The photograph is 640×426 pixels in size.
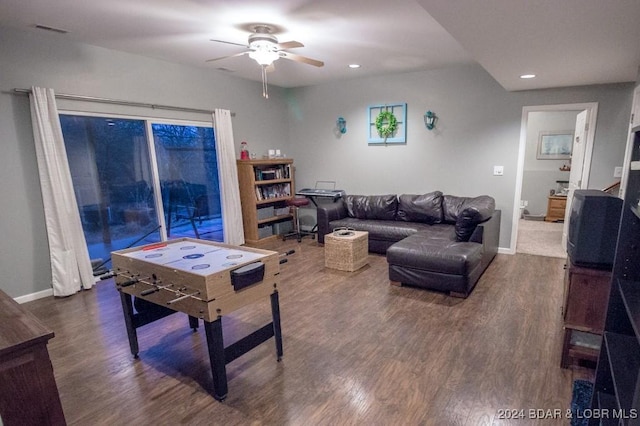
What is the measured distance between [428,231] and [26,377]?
4.02m

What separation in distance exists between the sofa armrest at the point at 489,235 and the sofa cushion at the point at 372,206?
1.43 m

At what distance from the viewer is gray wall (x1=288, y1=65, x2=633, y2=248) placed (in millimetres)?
4148

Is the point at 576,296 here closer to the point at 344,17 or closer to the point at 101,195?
the point at 344,17

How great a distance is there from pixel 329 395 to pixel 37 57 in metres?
4.14

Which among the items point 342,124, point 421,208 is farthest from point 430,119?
point 342,124

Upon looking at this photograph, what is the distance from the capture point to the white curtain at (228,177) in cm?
504

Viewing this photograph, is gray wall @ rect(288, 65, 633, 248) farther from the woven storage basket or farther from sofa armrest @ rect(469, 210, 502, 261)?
the woven storage basket

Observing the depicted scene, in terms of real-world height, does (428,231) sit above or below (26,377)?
below

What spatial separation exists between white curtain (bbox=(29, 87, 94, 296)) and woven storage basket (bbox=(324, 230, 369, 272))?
9.19 feet

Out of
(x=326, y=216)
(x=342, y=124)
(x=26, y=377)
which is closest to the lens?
(x=26, y=377)

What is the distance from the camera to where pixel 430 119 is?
5.00 m

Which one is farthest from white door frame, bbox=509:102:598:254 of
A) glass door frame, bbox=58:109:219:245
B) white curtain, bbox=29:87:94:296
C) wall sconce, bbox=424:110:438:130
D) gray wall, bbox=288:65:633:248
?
white curtain, bbox=29:87:94:296

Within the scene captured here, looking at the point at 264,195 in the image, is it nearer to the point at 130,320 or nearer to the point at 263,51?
the point at 263,51

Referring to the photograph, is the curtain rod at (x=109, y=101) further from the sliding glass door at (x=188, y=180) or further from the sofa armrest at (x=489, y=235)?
the sofa armrest at (x=489, y=235)
